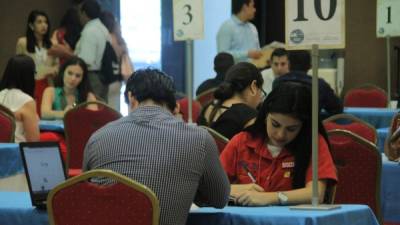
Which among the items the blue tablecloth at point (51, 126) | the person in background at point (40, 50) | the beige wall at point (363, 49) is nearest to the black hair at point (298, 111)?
the blue tablecloth at point (51, 126)

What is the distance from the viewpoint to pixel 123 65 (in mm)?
9969

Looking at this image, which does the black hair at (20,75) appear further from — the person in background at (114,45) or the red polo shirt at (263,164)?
the person in background at (114,45)

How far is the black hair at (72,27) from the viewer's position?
1013cm

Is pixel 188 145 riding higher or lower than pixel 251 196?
higher

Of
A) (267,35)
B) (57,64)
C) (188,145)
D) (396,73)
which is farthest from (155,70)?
(267,35)

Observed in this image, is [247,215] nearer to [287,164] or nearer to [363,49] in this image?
[287,164]

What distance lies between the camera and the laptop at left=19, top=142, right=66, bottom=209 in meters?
3.32

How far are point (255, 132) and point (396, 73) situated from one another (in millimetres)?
8877

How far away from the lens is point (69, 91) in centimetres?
764

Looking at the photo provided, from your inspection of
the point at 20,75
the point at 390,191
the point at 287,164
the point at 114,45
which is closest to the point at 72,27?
the point at 114,45

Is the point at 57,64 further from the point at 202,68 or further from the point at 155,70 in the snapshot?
the point at 155,70

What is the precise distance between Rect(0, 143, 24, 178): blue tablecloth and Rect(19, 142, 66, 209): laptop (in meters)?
1.82

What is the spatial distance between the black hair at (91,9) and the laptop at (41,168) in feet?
20.1

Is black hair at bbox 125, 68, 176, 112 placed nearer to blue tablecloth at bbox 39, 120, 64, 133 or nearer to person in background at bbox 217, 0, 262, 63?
blue tablecloth at bbox 39, 120, 64, 133
